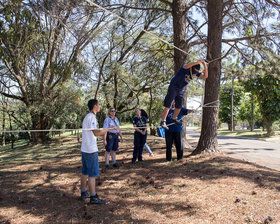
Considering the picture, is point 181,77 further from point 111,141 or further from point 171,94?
point 111,141

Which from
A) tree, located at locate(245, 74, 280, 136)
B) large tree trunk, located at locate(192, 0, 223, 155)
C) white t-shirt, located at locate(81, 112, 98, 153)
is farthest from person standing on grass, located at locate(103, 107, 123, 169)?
tree, located at locate(245, 74, 280, 136)

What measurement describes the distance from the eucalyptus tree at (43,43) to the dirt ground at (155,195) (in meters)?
3.78

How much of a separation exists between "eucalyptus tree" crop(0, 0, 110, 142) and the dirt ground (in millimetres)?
3781

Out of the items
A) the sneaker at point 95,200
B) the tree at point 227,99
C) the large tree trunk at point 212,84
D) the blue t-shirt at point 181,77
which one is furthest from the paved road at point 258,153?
the tree at point 227,99

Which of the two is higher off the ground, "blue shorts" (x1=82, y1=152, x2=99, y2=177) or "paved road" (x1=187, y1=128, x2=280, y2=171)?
"blue shorts" (x1=82, y1=152, x2=99, y2=177)

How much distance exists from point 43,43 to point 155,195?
8.23 m

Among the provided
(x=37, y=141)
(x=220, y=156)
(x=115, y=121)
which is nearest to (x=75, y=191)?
(x=115, y=121)

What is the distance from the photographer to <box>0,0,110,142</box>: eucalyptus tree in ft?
20.5

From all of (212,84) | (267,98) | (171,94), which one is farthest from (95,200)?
(267,98)

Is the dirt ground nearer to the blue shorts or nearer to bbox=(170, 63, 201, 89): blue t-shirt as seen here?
the blue shorts

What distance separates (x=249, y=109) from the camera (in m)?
27.0

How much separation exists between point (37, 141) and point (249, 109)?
24039 millimetres

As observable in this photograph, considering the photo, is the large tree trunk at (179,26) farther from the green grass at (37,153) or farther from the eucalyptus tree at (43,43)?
the green grass at (37,153)

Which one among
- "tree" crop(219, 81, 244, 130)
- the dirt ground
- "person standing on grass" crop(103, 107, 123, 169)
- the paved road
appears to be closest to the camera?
the dirt ground
